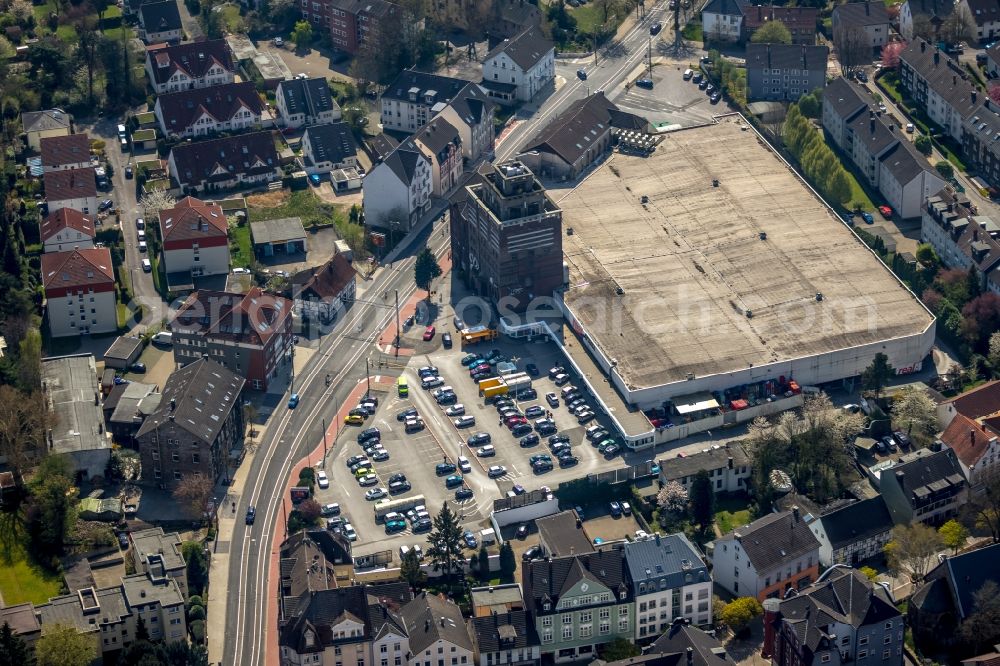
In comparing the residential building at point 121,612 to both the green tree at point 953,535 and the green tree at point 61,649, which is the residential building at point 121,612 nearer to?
the green tree at point 61,649

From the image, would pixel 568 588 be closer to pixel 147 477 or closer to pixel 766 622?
pixel 766 622

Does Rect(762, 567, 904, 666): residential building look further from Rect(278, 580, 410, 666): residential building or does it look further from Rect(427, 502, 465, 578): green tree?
Rect(278, 580, 410, 666): residential building

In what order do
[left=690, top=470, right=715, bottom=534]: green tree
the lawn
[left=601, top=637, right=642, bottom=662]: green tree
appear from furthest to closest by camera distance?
1. [left=690, top=470, right=715, bottom=534]: green tree
2. the lawn
3. [left=601, top=637, right=642, bottom=662]: green tree

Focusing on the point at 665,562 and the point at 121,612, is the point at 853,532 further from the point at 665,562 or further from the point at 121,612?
the point at 121,612

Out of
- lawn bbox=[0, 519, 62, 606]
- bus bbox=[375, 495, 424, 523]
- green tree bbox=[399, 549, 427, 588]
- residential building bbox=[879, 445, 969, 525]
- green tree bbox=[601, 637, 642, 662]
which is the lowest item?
green tree bbox=[601, 637, 642, 662]

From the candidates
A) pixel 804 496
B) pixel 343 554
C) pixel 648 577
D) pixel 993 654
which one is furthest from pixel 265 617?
pixel 993 654

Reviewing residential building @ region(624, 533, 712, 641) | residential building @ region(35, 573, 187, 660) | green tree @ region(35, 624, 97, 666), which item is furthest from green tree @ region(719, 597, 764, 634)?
green tree @ region(35, 624, 97, 666)

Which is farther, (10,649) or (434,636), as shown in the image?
(434,636)

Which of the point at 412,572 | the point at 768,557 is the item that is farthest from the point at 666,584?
the point at 412,572
